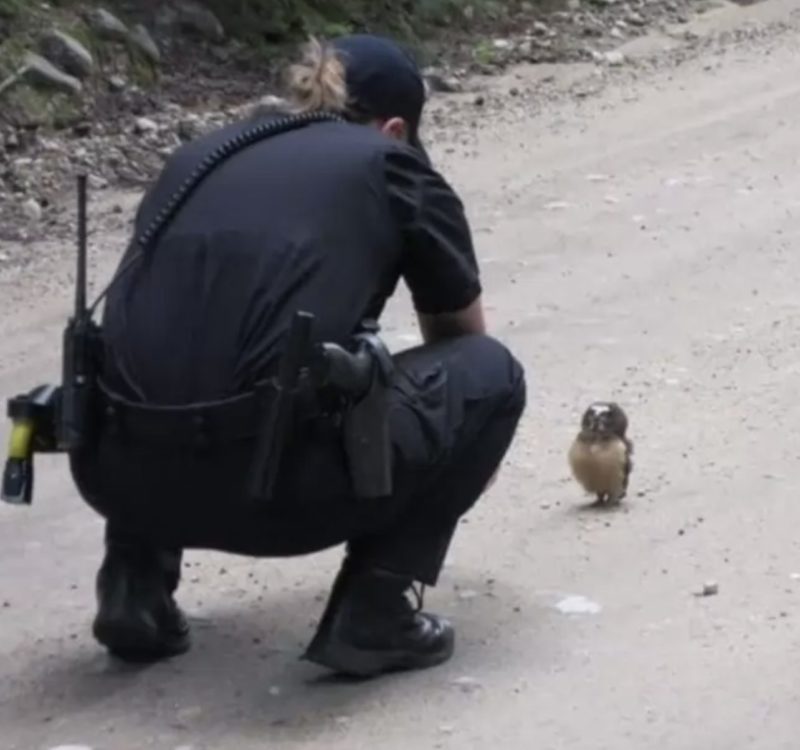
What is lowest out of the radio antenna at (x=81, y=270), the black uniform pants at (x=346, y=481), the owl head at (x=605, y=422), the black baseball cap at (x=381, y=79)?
the owl head at (x=605, y=422)

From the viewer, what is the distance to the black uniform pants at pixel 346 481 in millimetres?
4746

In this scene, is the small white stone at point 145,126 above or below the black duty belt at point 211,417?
below

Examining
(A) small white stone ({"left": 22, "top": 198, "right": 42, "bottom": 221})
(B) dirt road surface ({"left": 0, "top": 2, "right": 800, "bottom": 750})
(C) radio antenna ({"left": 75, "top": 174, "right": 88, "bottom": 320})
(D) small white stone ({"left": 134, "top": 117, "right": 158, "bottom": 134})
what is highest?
(C) radio antenna ({"left": 75, "top": 174, "right": 88, "bottom": 320})

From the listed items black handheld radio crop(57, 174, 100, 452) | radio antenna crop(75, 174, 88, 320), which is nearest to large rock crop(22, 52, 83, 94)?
radio antenna crop(75, 174, 88, 320)

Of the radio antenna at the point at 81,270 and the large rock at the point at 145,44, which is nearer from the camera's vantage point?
the radio antenna at the point at 81,270

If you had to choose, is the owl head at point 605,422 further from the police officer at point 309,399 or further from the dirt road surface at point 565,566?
the police officer at point 309,399

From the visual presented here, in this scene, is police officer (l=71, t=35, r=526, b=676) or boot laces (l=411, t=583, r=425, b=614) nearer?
police officer (l=71, t=35, r=526, b=676)

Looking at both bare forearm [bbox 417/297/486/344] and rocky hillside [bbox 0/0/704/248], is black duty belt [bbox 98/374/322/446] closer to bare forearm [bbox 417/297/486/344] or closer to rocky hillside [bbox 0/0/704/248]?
bare forearm [bbox 417/297/486/344]

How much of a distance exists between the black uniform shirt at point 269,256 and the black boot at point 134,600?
46 cm

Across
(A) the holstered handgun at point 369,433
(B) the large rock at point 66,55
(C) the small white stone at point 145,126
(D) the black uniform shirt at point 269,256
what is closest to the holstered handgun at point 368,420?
(A) the holstered handgun at point 369,433

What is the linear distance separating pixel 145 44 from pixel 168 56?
249mm

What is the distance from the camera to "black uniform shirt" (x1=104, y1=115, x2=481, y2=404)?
15.5ft

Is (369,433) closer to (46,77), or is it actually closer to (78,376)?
(78,376)

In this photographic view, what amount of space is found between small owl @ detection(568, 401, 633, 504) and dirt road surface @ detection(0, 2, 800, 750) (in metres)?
0.08
